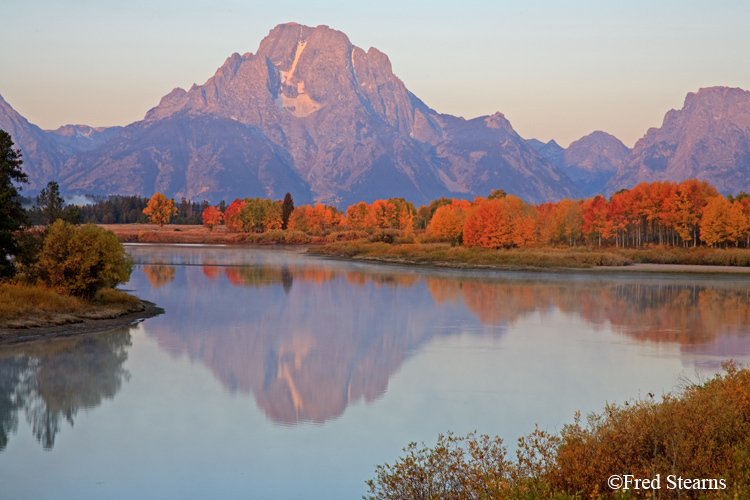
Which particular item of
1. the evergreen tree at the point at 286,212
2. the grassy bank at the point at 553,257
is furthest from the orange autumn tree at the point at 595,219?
the evergreen tree at the point at 286,212

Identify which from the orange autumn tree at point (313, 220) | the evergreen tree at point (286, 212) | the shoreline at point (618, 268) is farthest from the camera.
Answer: the evergreen tree at point (286, 212)

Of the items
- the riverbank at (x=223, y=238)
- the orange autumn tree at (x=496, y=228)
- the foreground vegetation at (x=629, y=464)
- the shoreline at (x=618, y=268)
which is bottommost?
the shoreline at (x=618, y=268)

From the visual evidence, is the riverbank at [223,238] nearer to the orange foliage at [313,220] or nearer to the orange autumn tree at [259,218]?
the orange foliage at [313,220]

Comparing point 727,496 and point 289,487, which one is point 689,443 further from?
point 289,487

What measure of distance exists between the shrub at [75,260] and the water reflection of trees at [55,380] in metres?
5.39

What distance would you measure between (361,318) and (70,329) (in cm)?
1407

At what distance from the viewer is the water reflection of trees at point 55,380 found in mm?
16219

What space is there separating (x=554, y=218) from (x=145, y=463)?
108m

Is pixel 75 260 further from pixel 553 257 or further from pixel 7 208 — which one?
pixel 553 257

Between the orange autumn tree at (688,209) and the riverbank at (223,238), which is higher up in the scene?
the orange autumn tree at (688,209)

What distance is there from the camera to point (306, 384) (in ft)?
67.4

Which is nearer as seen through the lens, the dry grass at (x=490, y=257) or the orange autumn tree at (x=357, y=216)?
the dry grass at (x=490, y=257)

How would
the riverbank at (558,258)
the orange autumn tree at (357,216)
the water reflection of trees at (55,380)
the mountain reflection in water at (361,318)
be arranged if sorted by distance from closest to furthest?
the water reflection of trees at (55,380) → the mountain reflection in water at (361,318) → the riverbank at (558,258) → the orange autumn tree at (357,216)

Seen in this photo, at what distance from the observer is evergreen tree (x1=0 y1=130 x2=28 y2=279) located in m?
29.7
